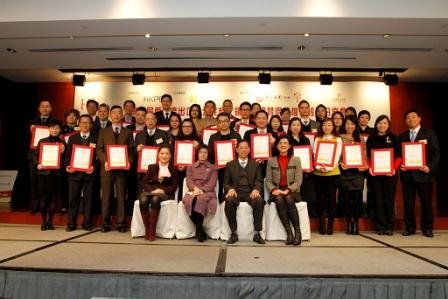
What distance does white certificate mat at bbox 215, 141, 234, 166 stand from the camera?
4383mm

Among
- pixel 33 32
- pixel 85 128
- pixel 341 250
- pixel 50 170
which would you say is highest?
pixel 33 32

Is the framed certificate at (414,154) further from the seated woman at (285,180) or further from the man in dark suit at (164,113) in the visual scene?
the man in dark suit at (164,113)

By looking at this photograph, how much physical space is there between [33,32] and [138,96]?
2.62 metres

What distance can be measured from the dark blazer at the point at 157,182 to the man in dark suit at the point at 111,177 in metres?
0.38

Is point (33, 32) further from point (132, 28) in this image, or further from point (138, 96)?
point (138, 96)

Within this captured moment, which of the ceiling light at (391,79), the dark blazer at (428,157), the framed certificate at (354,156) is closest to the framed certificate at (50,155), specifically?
the framed certificate at (354,156)

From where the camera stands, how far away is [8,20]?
4.79 m

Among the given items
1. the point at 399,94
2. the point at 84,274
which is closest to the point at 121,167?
the point at 84,274

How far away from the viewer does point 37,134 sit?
480cm

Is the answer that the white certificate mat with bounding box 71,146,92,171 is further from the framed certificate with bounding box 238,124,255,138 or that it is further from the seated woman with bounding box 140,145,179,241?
the framed certificate with bounding box 238,124,255,138

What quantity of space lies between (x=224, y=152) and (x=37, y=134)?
2.56 m

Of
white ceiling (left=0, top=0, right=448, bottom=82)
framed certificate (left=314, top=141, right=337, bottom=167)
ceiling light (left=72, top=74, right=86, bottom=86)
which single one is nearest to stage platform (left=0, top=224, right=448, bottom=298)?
framed certificate (left=314, top=141, right=337, bottom=167)

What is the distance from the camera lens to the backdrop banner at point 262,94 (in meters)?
7.39

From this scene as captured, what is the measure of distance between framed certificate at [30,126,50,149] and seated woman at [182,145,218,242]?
2159 millimetres
